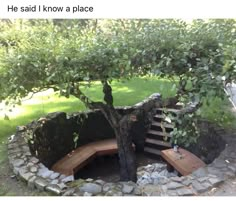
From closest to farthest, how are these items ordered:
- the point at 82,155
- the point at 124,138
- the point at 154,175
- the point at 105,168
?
the point at 124,138 → the point at 154,175 → the point at 82,155 → the point at 105,168

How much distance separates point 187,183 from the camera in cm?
469

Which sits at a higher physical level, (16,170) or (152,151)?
(16,170)

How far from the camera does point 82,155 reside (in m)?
7.39

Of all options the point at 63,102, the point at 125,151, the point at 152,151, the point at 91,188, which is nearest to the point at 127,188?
the point at 91,188

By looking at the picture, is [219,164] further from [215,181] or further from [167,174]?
[167,174]

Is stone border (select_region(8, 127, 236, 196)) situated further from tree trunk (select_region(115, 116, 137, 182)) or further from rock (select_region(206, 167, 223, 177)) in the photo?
tree trunk (select_region(115, 116, 137, 182))

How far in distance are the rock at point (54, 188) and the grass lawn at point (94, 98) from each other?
160cm

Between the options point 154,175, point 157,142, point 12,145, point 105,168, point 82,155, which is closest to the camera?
point 12,145

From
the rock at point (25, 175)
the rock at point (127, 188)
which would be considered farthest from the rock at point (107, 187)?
the rock at point (25, 175)

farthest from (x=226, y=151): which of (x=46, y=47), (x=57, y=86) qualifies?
(x=46, y=47)

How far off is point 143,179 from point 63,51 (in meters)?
3.40

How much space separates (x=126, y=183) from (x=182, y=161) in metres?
2.35

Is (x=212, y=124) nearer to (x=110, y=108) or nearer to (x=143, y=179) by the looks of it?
(x=143, y=179)

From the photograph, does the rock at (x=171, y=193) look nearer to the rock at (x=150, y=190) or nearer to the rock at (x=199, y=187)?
the rock at (x=150, y=190)
